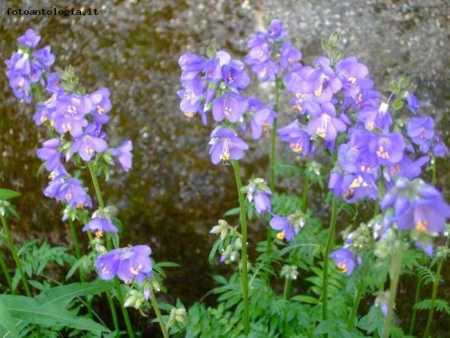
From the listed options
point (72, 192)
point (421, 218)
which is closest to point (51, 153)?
point (72, 192)

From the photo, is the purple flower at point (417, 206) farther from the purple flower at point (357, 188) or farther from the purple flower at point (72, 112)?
the purple flower at point (72, 112)

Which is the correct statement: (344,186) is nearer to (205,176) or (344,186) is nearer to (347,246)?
(347,246)

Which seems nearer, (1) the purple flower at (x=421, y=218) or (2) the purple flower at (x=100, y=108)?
(1) the purple flower at (x=421, y=218)

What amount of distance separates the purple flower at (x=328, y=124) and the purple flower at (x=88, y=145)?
756 mm

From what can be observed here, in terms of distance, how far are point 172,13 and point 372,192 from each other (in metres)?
1.96

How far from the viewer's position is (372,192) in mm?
2045

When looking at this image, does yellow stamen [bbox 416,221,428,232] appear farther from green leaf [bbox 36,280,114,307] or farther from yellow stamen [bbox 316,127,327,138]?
green leaf [bbox 36,280,114,307]

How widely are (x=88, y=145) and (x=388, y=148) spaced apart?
111 cm

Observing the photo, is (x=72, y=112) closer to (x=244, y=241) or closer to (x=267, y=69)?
(x=244, y=241)

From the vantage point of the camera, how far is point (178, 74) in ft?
11.6

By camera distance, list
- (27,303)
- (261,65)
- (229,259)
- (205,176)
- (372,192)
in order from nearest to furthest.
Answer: (372,192), (27,303), (229,259), (261,65), (205,176)

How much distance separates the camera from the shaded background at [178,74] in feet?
11.4

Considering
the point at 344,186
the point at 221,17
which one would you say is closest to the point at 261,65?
the point at 221,17

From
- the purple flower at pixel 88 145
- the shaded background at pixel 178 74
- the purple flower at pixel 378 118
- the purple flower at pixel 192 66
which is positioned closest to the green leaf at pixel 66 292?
the purple flower at pixel 88 145
